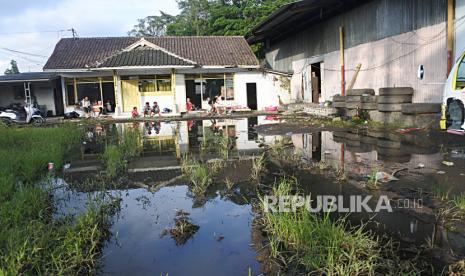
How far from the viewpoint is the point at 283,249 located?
13.2ft

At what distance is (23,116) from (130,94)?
6.21 metres

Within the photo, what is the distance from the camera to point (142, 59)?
23.9m

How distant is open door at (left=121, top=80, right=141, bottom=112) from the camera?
2494 cm

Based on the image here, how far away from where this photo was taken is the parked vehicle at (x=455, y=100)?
297 inches

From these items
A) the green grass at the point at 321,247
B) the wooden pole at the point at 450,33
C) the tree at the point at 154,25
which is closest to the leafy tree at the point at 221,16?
the tree at the point at 154,25

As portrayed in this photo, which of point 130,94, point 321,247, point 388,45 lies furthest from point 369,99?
point 130,94

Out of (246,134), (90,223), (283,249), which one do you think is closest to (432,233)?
(283,249)

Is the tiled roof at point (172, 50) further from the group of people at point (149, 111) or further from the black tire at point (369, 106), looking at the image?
the black tire at point (369, 106)

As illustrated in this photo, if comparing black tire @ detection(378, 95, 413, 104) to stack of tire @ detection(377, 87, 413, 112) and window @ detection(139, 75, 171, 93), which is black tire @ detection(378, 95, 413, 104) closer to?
stack of tire @ detection(377, 87, 413, 112)

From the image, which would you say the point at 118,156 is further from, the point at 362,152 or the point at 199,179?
the point at 362,152

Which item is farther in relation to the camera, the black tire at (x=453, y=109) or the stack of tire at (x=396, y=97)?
the stack of tire at (x=396, y=97)

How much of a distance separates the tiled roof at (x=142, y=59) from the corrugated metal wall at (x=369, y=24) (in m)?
6.90

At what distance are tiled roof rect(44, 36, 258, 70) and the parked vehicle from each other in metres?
18.4

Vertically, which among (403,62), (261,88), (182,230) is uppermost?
(403,62)
